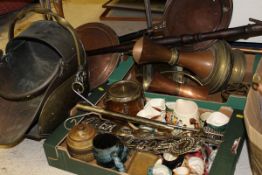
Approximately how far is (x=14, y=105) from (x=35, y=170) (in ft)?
0.82

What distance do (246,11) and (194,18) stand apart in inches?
8.2

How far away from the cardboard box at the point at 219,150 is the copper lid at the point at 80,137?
0.13 feet

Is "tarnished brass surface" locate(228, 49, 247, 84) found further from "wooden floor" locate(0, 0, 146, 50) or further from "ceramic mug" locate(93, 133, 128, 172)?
"wooden floor" locate(0, 0, 146, 50)

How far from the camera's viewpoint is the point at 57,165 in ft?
3.40

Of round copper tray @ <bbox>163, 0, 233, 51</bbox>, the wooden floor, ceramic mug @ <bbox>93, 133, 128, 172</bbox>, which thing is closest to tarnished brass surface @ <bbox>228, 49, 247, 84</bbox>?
round copper tray @ <bbox>163, 0, 233, 51</bbox>

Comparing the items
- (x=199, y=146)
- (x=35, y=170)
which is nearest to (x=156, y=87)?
(x=199, y=146)

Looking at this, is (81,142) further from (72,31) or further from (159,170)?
(72,31)

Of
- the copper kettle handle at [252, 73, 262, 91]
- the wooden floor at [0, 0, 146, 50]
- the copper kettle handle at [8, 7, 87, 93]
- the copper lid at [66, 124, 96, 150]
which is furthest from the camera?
the wooden floor at [0, 0, 146, 50]

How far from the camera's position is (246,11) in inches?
52.4

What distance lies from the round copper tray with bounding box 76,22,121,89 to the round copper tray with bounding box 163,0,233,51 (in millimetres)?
226

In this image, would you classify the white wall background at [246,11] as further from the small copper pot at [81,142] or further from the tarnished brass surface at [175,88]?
the small copper pot at [81,142]

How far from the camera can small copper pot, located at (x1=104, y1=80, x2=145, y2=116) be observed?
1029 millimetres

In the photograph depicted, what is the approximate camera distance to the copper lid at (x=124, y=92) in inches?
40.5

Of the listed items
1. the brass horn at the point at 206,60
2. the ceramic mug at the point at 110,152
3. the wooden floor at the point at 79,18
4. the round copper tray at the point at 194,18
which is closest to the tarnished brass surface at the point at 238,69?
the brass horn at the point at 206,60
